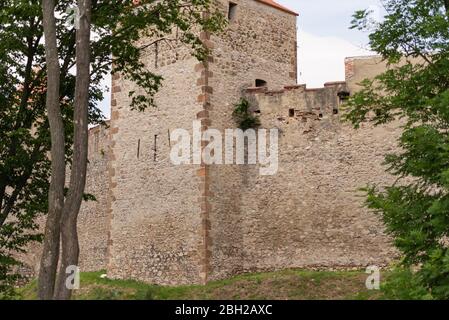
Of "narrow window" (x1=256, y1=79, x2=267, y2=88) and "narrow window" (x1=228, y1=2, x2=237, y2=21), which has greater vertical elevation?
"narrow window" (x1=228, y1=2, x2=237, y2=21)

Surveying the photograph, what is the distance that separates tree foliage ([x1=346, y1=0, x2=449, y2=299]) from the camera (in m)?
9.93

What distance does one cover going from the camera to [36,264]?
2883 cm

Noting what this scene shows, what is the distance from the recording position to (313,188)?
19203mm

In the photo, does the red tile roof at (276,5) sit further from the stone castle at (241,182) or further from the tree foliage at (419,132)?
the tree foliage at (419,132)

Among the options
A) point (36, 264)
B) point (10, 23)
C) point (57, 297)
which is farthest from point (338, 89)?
point (36, 264)

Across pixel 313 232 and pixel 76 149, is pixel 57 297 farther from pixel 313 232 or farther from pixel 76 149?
pixel 313 232

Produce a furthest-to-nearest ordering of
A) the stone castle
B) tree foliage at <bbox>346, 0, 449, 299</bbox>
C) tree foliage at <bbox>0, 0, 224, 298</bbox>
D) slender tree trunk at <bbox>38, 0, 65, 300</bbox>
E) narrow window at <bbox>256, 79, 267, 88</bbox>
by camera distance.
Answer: narrow window at <bbox>256, 79, 267, 88</bbox> < the stone castle < tree foliage at <bbox>0, 0, 224, 298</bbox> < slender tree trunk at <bbox>38, 0, 65, 300</bbox> < tree foliage at <bbox>346, 0, 449, 299</bbox>

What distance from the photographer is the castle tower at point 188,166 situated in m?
18.7

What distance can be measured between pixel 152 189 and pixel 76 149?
837 centimetres

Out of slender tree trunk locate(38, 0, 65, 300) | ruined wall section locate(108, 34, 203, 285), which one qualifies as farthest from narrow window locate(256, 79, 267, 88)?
slender tree trunk locate(38, 0, 65, 300)

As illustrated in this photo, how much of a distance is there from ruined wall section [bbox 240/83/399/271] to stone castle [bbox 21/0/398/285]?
0.02 metres

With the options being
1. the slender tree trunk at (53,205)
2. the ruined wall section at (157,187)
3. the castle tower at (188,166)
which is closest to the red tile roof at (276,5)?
the castle tower at (188,166)

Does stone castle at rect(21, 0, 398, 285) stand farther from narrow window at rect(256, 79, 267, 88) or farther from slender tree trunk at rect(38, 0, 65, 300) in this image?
slender tree trunk at rect(38, 0, 65, 300)

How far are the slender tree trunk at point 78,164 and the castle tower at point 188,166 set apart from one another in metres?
7.18
